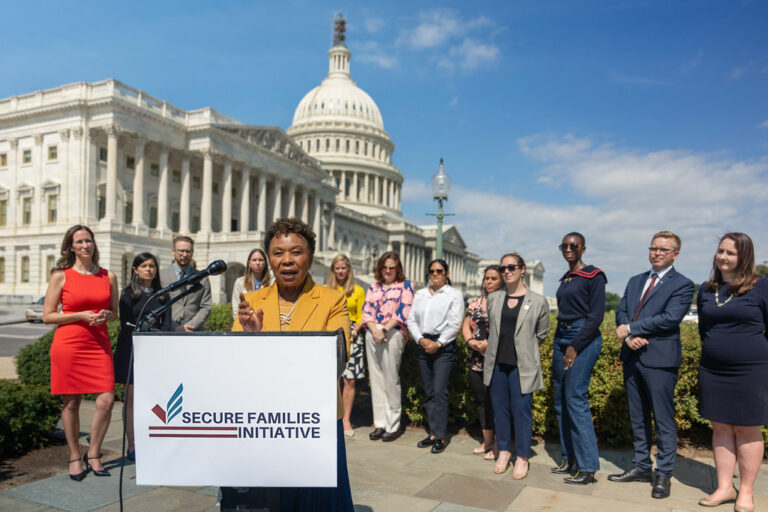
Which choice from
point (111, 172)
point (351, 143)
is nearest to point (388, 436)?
point (111, 172)

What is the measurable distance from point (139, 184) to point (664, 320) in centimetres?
4705

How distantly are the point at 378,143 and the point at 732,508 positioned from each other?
106801 millimetres

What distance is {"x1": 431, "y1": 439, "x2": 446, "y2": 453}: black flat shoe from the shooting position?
7062 mm

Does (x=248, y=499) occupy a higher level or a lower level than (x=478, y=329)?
lower

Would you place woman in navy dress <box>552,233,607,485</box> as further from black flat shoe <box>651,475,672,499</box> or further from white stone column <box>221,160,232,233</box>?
white stone column <box>221,160,232,233</box>

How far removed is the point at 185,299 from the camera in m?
7.08

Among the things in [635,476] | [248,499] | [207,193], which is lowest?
[635,476]

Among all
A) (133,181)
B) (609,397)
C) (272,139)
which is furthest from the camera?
(272,139)

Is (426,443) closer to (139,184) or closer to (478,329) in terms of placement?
(478,329)

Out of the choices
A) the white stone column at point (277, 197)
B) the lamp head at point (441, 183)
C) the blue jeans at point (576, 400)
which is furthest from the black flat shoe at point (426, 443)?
the white stone column at point (277, 197)

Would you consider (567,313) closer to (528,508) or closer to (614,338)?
(614,338)

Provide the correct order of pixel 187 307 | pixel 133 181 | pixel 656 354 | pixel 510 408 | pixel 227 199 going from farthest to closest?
pixel 227 199, pixel 133 181, pixel 187 307, pixel 510 408, pixel 656 354

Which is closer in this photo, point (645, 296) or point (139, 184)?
point (645, 296)

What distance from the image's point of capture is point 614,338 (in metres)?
7.28
